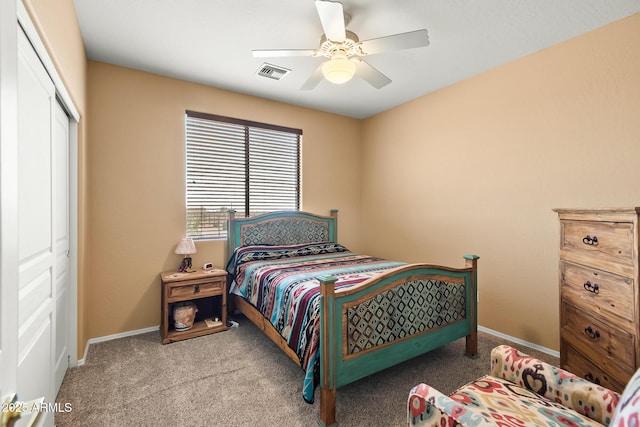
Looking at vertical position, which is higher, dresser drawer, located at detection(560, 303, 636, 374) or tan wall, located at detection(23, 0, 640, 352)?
tan wall, located at detection(23, 0, 640, 352)

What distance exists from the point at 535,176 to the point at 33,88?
141 inches

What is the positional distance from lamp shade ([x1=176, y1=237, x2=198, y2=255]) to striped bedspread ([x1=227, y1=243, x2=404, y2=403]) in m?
0.48

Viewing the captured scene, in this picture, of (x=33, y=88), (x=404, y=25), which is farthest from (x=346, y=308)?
(x=404, y=25)

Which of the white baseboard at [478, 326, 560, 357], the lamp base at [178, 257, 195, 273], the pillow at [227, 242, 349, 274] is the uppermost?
the pillow at [227, 242, 349, 274]

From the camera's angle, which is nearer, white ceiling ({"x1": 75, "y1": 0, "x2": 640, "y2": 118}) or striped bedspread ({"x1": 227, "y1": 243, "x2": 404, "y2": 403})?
striped bedspread ({"x1": 227, "y1": 243, "x2": 404, "y2": 403})

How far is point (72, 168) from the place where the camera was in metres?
2.31

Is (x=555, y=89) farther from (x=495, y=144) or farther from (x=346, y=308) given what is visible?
(x=346, y=308)

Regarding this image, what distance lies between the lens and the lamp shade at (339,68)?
7.07ft

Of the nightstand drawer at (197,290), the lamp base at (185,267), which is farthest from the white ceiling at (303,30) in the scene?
the nightstand drawer at (197,290)

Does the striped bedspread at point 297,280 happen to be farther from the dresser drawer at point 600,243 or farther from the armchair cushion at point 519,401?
the dresser drawer at point 600,243

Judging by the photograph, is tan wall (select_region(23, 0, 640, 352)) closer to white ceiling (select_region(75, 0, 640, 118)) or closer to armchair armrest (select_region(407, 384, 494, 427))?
white ceiling (select_region(75, 0, 640, 118))

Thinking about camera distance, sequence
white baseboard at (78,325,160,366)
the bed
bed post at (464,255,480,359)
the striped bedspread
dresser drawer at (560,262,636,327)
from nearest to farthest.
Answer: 1. dresser drawer at (560,262,636,327)
2. the bed
3. the striped bedspread
4. bed post at (464,255,480,359)
5. white baseboard at (78,325,160,366)

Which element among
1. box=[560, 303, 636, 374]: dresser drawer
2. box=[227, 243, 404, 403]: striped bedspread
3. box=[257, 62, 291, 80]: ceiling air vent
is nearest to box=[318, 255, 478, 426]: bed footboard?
box=[227, 243, 404, 403]: striped bedspread

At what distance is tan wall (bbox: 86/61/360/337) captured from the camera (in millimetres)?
2840
